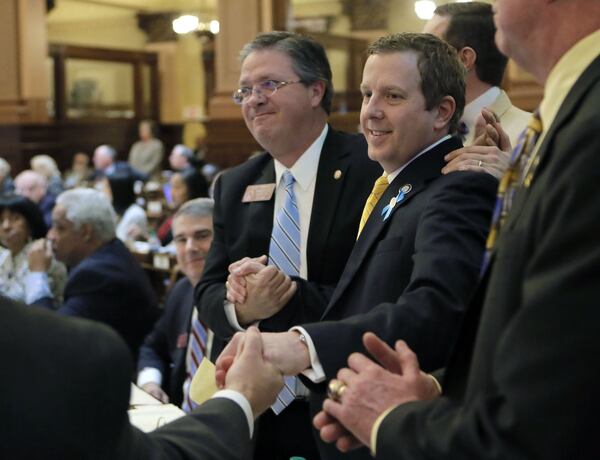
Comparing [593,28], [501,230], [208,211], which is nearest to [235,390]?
[501,230]

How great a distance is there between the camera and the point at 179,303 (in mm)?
4039

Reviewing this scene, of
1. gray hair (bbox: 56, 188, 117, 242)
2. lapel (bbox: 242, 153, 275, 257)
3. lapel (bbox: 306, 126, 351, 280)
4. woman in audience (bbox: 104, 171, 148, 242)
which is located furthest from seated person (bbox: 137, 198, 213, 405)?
woman in audience (bbox: 104, 171, 148, 242)

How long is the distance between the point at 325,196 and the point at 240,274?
1.30 ft

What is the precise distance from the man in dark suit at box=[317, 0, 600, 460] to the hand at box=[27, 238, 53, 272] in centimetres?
375

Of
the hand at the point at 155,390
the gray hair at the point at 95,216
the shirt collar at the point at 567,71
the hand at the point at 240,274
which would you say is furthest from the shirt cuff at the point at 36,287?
the shirt collar at the point at 567,71

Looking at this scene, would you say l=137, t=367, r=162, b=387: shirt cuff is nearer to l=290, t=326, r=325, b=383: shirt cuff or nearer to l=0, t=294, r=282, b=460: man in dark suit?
l=290, t=326, r=325, b=383: shirt cuff

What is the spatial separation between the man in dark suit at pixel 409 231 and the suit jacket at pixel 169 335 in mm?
1901

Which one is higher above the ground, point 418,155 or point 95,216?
point 418,155

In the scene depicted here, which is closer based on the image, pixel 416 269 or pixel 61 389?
pixel 61 389

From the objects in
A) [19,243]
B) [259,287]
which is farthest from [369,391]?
[19,243]

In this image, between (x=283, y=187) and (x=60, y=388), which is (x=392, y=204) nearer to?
(x=283, y=187)

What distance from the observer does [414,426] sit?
53.7 inches

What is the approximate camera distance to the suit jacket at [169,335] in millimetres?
3979

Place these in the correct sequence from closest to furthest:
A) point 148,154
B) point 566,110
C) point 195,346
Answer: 1. point 566,110
2. point 195,346
3. point 148,154
